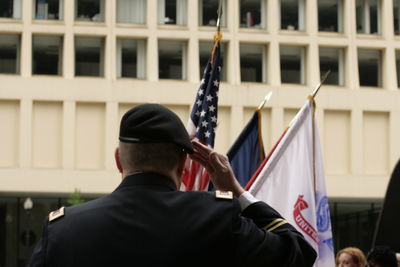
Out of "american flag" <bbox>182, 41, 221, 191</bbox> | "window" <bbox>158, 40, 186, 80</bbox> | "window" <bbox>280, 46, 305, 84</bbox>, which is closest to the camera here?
"american flag" <bbox>182, 41, 221, 191</bbox>

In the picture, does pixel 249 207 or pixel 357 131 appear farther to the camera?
pixel 357 131

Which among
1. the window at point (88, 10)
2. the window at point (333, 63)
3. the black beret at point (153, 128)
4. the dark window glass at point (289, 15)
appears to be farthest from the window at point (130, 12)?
the black beret at point (153, 128)

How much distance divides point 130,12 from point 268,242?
1585 inches

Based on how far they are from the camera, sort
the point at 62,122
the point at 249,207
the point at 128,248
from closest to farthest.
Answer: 1. the point at 128,248
2. the point at 249,207
3. the point at 62,122

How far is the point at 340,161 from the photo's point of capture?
4259cm

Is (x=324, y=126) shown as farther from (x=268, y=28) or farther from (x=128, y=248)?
(x=128, y=248)

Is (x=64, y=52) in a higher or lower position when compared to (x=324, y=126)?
higher

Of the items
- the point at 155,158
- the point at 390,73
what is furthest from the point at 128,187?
the point at 390,73

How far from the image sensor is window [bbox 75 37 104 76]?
41.9 metres

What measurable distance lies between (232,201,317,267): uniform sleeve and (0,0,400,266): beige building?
122 ft

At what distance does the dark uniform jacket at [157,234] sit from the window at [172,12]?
4027 cm

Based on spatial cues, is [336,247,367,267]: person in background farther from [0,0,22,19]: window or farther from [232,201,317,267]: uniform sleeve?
[0,0,22,19]: window

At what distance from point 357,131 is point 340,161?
62.3 inches

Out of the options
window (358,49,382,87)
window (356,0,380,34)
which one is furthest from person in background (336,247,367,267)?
window (356,0,380,34)
